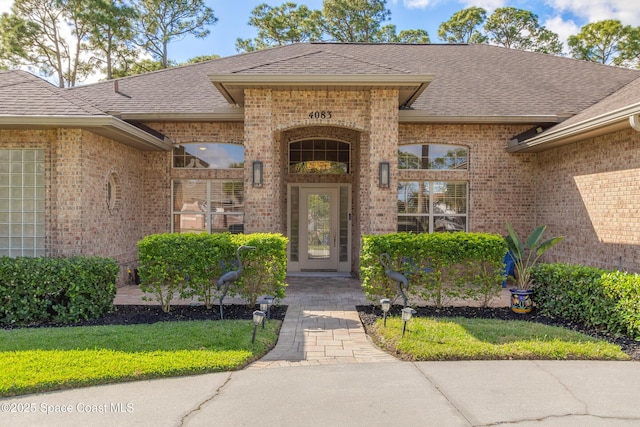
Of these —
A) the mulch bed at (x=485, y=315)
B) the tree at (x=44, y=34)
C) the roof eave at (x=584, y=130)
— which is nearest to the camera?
the mulch bed at (x=485, y=315)

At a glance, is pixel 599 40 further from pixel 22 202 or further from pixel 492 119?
pixel 22 202

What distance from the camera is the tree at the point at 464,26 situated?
99.6 ft

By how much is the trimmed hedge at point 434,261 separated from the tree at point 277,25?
25492 millimetres

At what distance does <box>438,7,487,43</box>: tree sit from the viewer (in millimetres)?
30359

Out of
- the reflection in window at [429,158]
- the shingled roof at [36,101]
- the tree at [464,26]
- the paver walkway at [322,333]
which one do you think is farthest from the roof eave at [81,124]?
the tree at [464,26]

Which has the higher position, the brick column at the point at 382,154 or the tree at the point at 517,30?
the tree at the point at 517,30

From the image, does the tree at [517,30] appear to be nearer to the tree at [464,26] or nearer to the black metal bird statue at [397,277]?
the tree at [464,26]

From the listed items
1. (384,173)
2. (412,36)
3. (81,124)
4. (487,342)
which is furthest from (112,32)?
(487,342)

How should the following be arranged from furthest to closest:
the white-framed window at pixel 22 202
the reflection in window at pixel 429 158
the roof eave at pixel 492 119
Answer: the reflection in window at pixel 429 158, the roof eave at pixel 492 119, the white-framed window at pixel 22 202

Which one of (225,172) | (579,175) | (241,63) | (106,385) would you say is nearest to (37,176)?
(225,172)

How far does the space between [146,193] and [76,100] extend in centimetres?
290

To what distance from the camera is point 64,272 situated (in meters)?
6.84

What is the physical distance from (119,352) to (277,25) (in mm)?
28361

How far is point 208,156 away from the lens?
11008 mm
